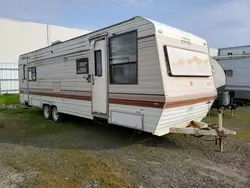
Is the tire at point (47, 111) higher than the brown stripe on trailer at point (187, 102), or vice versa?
the brown stripe on trailer at point (187, 102)

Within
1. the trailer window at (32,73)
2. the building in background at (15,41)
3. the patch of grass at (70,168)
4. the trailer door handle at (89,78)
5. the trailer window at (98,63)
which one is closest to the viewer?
the patch of grass at (70,168)

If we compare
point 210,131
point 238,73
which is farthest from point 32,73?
point 238,73

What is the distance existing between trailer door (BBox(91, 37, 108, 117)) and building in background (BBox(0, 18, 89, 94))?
16481mm

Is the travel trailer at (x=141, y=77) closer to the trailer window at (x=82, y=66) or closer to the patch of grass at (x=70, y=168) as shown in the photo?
the trailer window at (x=82, y=66)

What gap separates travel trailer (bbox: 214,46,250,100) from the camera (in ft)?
41.3

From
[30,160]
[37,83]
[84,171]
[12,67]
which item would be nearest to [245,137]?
[84,171]

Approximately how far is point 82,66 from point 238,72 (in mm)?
8553

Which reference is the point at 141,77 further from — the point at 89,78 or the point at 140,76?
the point at 89,78

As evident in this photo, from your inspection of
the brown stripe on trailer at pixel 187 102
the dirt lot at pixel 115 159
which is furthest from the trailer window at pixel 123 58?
the dirt lot at pixel 115 159

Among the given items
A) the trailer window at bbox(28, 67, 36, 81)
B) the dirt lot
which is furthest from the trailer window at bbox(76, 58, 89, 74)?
the trailer window at bbox(28, 67, 36, 81)

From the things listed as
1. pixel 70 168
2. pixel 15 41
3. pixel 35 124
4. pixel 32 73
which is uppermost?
pixel 15 41

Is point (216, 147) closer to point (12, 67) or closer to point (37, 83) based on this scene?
point (37, 83)

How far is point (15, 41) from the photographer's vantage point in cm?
2375

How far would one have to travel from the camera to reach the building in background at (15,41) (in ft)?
70.1
